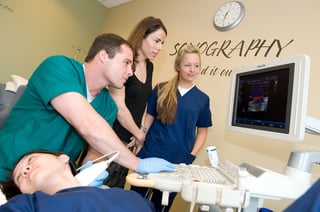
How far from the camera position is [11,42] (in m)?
2.67

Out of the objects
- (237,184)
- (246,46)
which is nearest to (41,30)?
(246,46)

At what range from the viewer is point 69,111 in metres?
0.91

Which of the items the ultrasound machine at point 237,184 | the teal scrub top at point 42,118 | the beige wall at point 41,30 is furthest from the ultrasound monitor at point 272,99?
the beige wall at point 41,30

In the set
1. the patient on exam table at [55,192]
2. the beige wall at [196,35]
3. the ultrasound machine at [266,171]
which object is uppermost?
the beige wall at [196,35]

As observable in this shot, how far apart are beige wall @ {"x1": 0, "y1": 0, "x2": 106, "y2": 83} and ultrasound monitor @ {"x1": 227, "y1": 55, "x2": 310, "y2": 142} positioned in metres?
2.41

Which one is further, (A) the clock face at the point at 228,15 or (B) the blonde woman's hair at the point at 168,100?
(A) the clock face at the point at 228,15

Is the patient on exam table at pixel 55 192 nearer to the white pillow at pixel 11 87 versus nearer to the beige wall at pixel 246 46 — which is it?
the beige wall at pixel 246 46

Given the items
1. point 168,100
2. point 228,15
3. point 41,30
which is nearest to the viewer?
point 168,100

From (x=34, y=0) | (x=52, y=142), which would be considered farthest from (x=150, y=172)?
(x=34, y=0)

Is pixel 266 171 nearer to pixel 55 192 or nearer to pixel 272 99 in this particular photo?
pixel 272 99

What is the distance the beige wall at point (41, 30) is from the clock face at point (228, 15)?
1869 mm

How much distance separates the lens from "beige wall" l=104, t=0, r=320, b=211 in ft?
4.81

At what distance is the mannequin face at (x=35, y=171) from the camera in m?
0.77

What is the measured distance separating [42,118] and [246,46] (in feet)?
4.55
